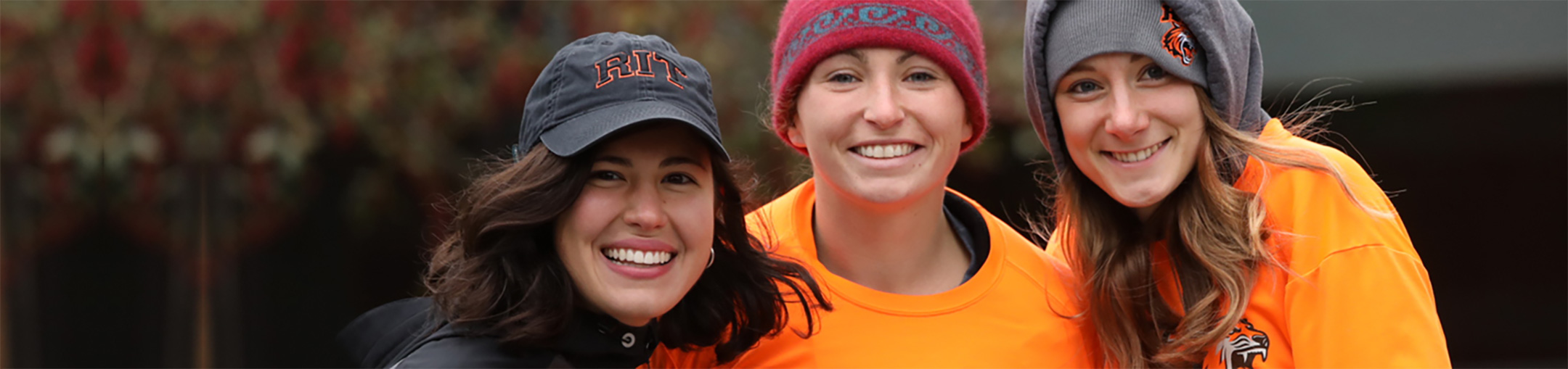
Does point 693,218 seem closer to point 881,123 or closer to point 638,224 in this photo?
point 638,224

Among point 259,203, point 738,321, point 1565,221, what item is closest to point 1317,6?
point 1565,221

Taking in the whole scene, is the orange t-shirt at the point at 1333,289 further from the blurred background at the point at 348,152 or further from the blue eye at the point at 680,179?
the blurred background at the point at 348,152

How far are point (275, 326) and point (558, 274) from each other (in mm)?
4513

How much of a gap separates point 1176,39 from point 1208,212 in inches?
16.0

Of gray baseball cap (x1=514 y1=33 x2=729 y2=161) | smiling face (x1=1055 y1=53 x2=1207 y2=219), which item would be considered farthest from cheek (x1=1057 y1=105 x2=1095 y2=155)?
gray baseball cap (x1=514 y1=33 x2=729 y2=161)

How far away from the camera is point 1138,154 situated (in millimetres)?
2666

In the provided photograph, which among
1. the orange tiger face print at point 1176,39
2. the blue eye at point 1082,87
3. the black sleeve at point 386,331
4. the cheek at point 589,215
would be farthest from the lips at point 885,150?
the black sleeve at point 386,331

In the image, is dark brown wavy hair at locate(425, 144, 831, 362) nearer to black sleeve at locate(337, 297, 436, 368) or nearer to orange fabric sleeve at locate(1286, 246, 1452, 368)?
black sleeve at locate(337, 297, 436, 368)

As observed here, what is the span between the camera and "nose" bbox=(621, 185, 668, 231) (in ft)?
7.51

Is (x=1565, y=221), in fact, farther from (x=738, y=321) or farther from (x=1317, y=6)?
(x=738, y=321)

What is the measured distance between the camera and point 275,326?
619 centimetres

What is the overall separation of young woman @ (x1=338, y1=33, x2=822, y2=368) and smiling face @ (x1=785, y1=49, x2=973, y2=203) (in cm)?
45

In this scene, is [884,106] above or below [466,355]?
above

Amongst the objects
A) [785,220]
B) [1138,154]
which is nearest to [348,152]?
[785,220]
